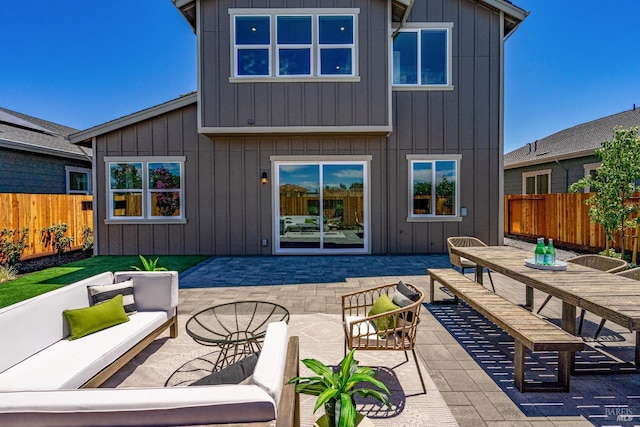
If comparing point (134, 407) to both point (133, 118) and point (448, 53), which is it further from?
point (448, 53)

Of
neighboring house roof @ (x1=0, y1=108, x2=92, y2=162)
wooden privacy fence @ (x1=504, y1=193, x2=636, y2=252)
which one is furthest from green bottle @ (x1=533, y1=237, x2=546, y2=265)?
neighboring house roof @ (x1=0, y1=108, x2=92, y2=162)

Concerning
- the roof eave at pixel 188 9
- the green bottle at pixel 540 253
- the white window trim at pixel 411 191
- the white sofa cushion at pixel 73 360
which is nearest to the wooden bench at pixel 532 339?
the green bottle at pixel 540 253

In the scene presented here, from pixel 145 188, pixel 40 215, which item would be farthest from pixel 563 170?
pixel 40 215

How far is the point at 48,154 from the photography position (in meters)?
11.9

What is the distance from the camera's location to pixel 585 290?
3.35 metres

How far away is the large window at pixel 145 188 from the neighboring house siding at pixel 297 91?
2.10 meters

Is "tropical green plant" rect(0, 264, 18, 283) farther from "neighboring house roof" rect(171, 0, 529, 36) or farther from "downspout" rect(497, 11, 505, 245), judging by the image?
"downspout" rect(497, 11, 505, 245)

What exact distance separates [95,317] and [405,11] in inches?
376

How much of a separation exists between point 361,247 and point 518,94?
61.3ft

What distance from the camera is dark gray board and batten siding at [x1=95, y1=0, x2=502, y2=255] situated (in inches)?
392

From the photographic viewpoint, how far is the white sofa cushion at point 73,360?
250 cm

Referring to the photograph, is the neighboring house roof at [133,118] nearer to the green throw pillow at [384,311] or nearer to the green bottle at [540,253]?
the green throw pillow at [384,311]

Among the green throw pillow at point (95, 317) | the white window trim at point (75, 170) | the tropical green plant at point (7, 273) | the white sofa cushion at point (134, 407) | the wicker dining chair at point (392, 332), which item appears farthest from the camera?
the white window trim at point (75, 170)

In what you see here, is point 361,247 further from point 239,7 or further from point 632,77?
point 632,77
